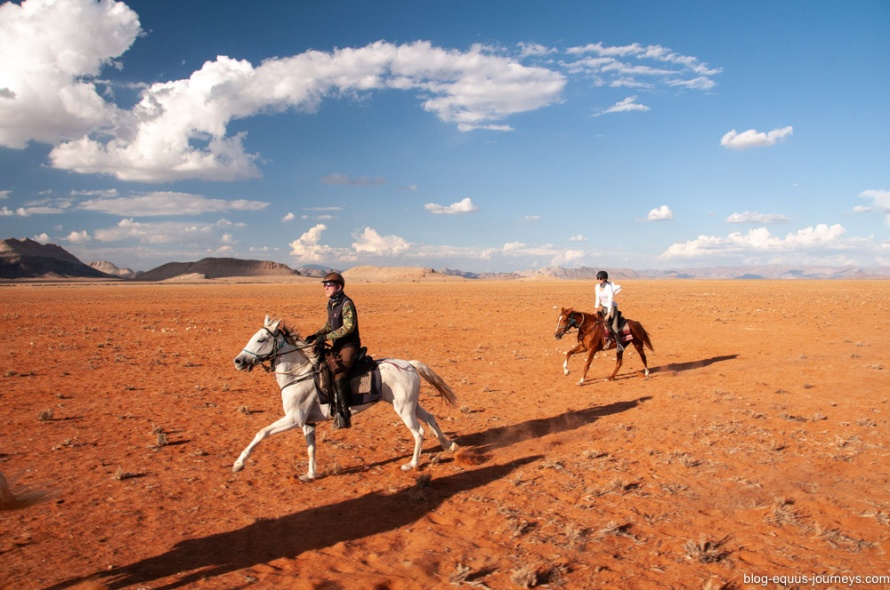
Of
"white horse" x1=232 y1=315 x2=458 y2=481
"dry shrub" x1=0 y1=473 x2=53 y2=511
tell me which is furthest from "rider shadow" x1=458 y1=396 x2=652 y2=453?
"dry shrub" x1=0 y1=473 x2=53 y2=511

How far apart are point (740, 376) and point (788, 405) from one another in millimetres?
3110

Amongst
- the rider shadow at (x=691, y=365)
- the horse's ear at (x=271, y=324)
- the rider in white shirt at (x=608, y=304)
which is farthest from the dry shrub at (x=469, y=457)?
the rider shadow at (x=691, y=365)

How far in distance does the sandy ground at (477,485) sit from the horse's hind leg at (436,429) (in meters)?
0.18

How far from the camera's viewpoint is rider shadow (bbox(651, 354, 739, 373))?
14.8 m

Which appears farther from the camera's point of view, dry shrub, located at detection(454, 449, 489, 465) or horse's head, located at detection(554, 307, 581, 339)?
horse's head, located at detection(554, 307, 581, 339)

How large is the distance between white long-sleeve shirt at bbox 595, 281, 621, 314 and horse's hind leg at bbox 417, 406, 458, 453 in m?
7.00

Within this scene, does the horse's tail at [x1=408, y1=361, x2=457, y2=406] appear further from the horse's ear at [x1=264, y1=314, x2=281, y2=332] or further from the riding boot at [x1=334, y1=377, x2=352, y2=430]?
the horse's ear at [x1=264, y1=314, x2=281, y2=332]

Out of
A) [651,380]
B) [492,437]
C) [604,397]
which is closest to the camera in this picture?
[492,437]

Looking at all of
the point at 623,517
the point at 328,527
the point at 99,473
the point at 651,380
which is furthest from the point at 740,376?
the point at 99,473

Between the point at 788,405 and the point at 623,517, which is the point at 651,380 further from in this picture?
the point at 623,517

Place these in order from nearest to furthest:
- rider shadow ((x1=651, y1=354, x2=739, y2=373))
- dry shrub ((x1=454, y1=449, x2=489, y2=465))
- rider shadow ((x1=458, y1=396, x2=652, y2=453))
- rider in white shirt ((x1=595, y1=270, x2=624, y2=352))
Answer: dry shrub ((x1=454, y1=449, x2=489, y2=465)) → rider shadow ((x1=458, y1=396, x2=652, y2=453)) → rider in white shirt ((x1=595, y1=270, x2=624, y2=352)) → rider shadow ((x1=651, y1=354, x2=739, y2=373))

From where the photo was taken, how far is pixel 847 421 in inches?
367

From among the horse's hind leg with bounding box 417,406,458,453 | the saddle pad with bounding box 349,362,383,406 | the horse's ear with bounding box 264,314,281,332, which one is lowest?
the horse's hind leg with bounding box 417,406,458,453

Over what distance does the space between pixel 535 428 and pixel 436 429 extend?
2.63 meters
